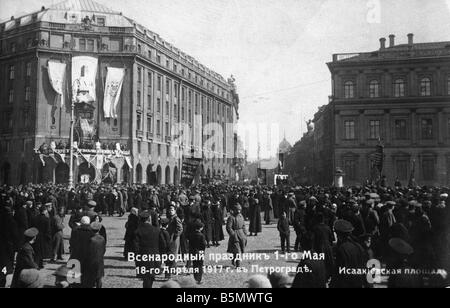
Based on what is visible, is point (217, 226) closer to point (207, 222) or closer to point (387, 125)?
point (207, 222)

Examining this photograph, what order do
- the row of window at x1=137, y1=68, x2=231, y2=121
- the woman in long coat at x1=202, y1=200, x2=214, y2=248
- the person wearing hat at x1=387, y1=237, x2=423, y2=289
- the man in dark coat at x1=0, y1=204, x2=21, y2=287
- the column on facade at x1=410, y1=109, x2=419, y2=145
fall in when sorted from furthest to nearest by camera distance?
the row of window at x1=137, y1=68, x2=231, y2=121 → the column on facade at x1=410, y1=109, x2=419, y2=145 → the woman in long coat at x1=202, y1=200, x2=214, y2=248 → the man in dark coat at x1=0, y1=204, x2=21, y2=287 → the person wearing hat at x1=387, y1=237, x2=423, y2=289

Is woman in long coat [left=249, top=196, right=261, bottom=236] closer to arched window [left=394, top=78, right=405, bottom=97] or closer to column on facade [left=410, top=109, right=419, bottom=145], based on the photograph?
column on facade [left=410, top=109, right=419, bottom=145]

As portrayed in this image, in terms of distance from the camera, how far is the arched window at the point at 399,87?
122ft

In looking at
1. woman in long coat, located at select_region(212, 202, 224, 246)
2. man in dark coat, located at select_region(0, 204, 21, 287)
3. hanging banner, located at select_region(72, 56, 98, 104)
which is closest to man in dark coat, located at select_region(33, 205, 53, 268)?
man in dark coat, located at select_region(0, 204, 21, 287)

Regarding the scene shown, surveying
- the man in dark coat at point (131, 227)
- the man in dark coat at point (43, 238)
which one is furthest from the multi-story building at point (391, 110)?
the man in dark coat at point (43, 238)

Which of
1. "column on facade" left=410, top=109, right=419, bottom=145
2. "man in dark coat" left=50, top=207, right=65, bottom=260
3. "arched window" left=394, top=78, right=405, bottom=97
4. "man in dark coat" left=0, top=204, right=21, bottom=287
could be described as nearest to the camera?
"man in dark coat" left=0, top=204, right=21, bottom=287

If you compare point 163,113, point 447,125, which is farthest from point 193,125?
point 447,125

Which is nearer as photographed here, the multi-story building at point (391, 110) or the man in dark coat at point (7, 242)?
the man in dark coat at point (7, 242)

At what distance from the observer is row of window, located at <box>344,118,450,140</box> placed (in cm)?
3572

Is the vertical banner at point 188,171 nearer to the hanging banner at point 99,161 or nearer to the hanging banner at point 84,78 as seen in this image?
the hanging banner at point 99,161

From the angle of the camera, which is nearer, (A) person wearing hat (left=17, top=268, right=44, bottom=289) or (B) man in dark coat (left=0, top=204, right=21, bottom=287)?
(A) person wearing hat (left=17, top=268, right=44, bottom=289)

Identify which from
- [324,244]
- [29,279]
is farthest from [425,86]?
[29,279]

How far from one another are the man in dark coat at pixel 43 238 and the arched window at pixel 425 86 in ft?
114

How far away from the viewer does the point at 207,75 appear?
62.7 meters
